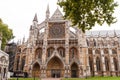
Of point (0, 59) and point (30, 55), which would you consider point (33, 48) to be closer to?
point (30, 55)

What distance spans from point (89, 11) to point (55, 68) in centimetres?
3219

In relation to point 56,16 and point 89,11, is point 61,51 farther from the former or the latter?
point 89,11

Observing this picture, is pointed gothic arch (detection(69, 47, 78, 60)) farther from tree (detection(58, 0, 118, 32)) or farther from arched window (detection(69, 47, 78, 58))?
tree (detection(58, 0, 118, 32))

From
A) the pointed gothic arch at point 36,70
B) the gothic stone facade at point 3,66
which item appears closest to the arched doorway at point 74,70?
the pointed gothic arch at point 36,70

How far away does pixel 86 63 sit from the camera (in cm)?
4081

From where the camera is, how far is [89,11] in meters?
11.1

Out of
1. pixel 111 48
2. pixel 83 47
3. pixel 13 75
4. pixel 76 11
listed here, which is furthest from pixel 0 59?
pixel 111 48

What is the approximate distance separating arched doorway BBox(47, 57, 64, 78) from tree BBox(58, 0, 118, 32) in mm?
30651

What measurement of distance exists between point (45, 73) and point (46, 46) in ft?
22.1

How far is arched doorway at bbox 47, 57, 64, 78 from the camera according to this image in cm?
4100

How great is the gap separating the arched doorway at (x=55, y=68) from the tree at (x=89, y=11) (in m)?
30.7

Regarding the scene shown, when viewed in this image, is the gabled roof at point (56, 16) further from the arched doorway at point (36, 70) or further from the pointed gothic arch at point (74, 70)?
the arched doorway at point (36, 70)

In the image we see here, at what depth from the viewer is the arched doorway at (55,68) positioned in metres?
41.0

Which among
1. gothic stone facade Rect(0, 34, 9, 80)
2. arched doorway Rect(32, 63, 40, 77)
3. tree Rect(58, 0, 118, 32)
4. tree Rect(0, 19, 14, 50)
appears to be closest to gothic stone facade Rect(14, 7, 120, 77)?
arched doorway Rect(32, 63, 40, 77)
